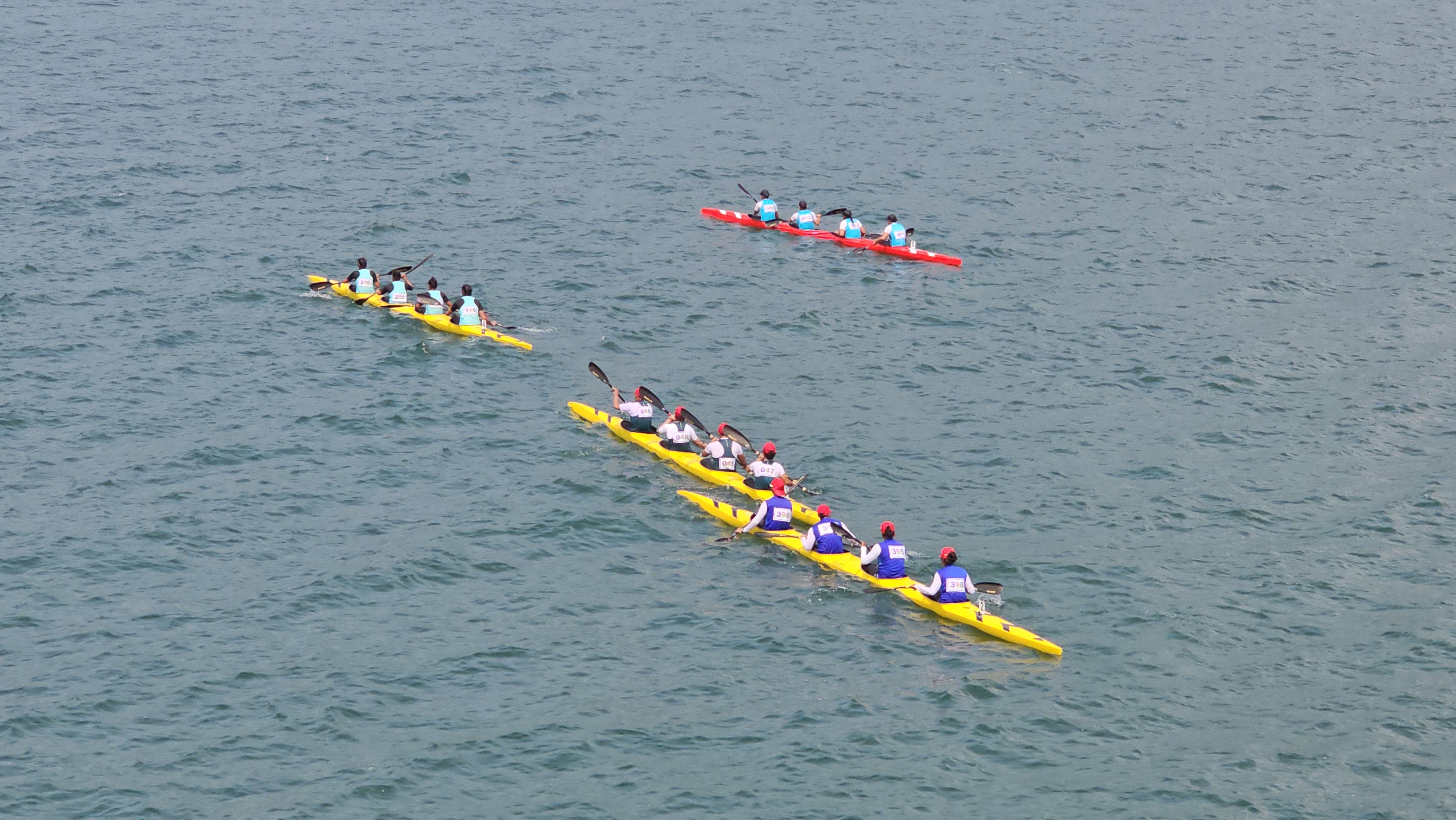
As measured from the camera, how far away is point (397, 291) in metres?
50.6

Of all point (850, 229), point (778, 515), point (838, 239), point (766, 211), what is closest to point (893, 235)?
point (850, 229)

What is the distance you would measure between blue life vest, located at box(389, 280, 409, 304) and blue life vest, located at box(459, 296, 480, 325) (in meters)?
2.61

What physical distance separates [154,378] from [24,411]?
12.3 feet

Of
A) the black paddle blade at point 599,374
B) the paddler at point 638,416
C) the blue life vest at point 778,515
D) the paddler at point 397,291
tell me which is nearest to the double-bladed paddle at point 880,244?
the black paddle blade at point 599,374

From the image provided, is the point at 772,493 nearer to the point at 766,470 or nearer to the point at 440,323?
the point at 766,470

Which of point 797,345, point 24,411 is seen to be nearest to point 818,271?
point 797,345

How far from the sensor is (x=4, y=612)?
34.2 m

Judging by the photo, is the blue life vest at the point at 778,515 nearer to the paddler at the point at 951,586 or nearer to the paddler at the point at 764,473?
the paddler at the point at 764,473

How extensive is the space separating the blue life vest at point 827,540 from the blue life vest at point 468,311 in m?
17.2

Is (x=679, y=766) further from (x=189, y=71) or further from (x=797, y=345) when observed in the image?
(x=189, y=71)

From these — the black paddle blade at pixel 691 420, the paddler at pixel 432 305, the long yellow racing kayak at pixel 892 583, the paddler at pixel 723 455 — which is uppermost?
the paddler at pixel 432 305

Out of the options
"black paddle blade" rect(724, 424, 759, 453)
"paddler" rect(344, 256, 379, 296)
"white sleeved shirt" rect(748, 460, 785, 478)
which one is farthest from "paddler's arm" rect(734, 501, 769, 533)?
"paddler" rect(344, 256, 379, 296)

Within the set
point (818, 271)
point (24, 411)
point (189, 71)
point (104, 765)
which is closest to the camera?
point (104, 765)

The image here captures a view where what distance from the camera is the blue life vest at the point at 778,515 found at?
122 ft
